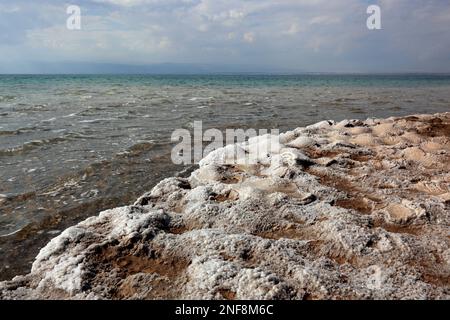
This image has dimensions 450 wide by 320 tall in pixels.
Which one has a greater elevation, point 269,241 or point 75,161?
point 75,161

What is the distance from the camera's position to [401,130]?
9.38 metres

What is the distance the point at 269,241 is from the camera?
14.3 feet

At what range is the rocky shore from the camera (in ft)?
12.0

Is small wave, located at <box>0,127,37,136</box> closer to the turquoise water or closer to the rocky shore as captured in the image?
the rocky shore

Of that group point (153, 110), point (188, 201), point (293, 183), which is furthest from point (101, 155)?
point (153, 110)

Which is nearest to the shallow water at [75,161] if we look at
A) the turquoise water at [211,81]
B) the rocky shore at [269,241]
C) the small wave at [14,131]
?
the small wave at [14,131]

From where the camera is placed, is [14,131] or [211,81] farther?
[211,81]

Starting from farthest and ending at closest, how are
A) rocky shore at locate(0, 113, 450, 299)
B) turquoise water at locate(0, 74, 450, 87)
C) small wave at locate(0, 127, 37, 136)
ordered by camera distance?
turquoise water at locate(0, 74, 450, 87)
small wave at locate(0, 127, 37, 136)
rocky shore at locate(0, 113, 450, 299)

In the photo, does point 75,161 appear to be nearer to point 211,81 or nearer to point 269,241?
point 269,241

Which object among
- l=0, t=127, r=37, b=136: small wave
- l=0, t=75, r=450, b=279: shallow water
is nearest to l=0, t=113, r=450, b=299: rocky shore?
l=0, t=75, r=450, b=279: shallow water

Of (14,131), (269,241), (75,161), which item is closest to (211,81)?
(14,131)

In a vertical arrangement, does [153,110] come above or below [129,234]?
above
